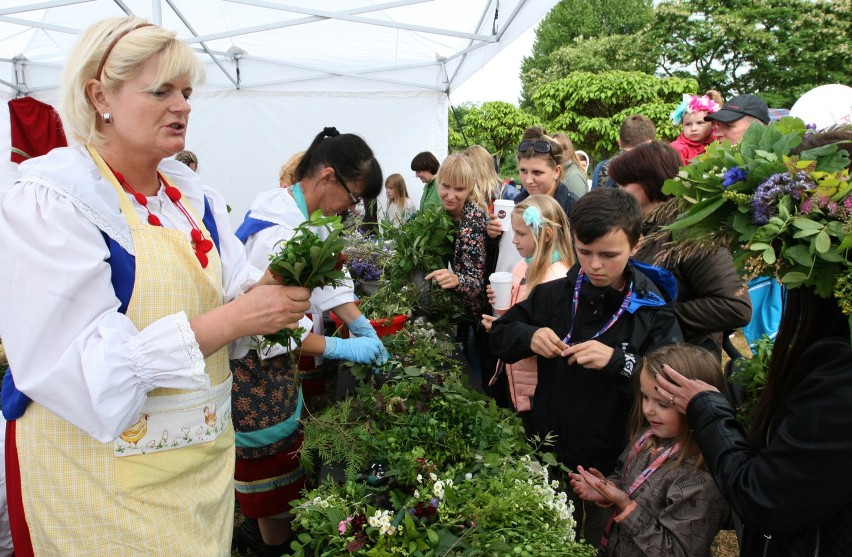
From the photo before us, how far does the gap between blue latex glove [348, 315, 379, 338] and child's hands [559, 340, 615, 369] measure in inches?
35.4

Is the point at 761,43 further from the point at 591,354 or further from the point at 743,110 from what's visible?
the point at 591,354

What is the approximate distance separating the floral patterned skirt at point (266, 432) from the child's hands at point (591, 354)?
1042 millimetres

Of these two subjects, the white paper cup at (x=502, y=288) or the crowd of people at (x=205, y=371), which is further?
the white paper cup at (x=502, y=288)

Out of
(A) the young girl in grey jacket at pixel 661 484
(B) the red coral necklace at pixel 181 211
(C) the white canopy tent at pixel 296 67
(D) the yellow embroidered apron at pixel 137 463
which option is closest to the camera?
(D) the yellow embroidered apron at pixel 137 463

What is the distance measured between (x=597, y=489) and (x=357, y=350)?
3.55ft

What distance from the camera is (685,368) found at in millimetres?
1994

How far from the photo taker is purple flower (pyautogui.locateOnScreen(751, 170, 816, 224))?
49.7 inches

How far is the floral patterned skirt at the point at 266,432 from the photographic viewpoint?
2287 millimetres

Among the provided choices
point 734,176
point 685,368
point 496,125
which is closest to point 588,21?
point 496,125

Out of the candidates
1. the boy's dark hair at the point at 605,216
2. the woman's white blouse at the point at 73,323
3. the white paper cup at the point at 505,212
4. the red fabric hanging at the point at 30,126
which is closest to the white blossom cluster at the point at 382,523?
the woman's white blouse at the point at 73,323

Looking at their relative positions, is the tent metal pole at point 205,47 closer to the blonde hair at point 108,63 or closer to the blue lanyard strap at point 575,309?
the blonde hair at point 108,63

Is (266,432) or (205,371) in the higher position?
(205,371)

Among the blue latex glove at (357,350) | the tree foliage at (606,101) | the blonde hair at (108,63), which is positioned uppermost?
the tree foliage at (606,101)

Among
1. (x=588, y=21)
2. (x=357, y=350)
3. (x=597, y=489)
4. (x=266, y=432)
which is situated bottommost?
(x=597, y=489)
